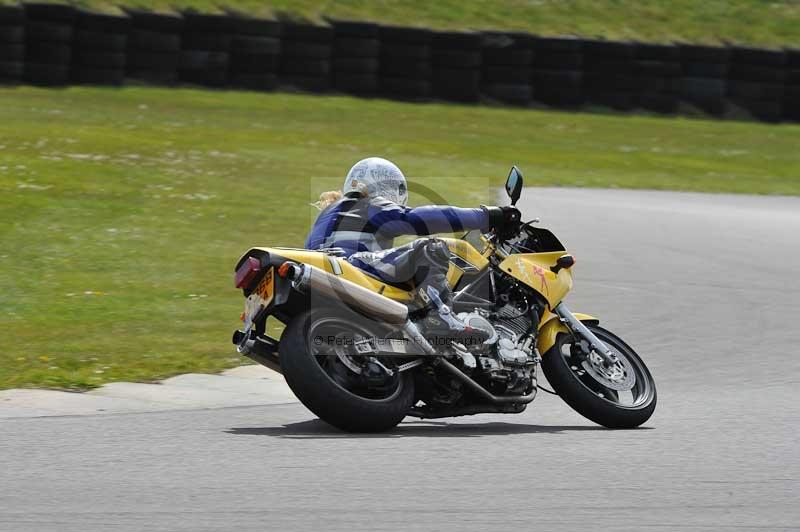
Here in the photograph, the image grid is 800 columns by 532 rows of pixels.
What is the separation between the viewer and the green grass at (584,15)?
27344mm

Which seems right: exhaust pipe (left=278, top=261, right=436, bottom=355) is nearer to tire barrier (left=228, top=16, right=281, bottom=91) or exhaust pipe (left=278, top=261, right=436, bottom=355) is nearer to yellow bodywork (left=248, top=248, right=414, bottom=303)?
yellow bodywork (left=248, top=248, right=414, bottom=303)

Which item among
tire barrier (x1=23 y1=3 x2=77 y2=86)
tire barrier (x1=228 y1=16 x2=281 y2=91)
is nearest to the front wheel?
tire barrier (x1=23 y1=3 x2=77 y2=86)

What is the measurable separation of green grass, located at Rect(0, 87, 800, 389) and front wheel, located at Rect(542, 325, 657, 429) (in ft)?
8.08

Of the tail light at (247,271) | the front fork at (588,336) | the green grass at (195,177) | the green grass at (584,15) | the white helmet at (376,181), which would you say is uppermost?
the green grass at (584,15)

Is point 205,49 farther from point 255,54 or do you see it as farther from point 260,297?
point 260,297

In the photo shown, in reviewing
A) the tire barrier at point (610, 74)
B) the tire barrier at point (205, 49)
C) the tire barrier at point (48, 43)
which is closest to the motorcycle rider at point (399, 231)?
the tire barrier at point (48, 43)

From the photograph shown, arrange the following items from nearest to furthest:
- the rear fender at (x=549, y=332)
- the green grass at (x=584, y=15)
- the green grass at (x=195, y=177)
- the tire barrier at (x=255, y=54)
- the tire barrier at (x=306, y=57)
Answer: the rear fender at (x=549, y=332), the green grass at (x=195, y=177), the tire barrier at (x=255, y=54), the tire barrier at (x=306, y=57), the green grass at (x=584, y=15)

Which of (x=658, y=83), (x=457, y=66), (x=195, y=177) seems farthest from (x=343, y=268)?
(x=658, y=83)

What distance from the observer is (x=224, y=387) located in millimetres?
7668

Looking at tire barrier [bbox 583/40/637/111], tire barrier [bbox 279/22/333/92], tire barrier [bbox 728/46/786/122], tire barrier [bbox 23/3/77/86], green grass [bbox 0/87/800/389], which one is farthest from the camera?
tire barrier [bbox 728/46/786/122]

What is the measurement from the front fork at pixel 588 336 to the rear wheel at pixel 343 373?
3.48ft

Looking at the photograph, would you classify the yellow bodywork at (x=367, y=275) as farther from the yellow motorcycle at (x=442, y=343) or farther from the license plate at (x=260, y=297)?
the license plate at (x=260, y=297)

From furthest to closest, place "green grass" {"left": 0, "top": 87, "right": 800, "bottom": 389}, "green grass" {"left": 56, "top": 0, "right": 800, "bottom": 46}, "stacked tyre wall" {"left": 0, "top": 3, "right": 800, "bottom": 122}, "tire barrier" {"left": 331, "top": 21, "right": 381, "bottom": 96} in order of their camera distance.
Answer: "green grass" {"left": 56, "top": 0, "right": 800, "bottom": 46}, "tire barrier" {"left": 331, "top": 21, "right": 381, "bottom": 96}, "stacked tyre wall" {"left": 0, "top": 3, "right": 800, "bottom": 122}, "green grass" {"left": 0, "top": 87, "right": 800, "bottom": 389}

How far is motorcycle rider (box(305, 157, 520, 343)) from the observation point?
6555mm
